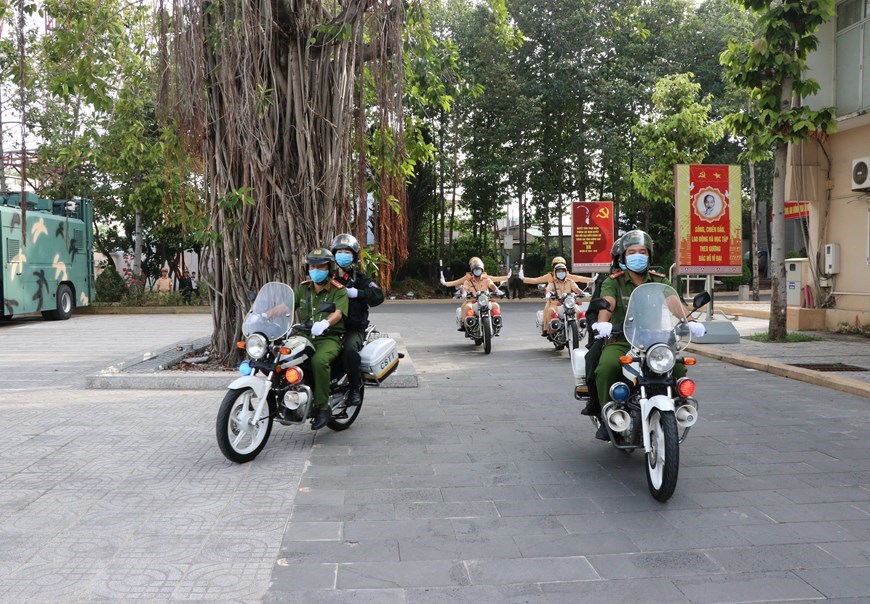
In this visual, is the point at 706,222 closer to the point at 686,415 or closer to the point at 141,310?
the point at 686,415

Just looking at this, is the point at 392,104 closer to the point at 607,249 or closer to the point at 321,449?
the point at 321,449

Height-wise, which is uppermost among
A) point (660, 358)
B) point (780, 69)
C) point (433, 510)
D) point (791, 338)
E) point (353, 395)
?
point (780, 69)

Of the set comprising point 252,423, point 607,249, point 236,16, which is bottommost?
point 252,423

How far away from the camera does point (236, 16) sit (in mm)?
8383

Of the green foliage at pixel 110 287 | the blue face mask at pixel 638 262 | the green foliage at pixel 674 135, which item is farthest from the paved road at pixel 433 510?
the green foliage at pixel 110 287

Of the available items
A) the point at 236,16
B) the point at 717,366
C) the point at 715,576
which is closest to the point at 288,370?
the point at 715,576

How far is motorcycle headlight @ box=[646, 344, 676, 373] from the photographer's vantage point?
15.3 ft

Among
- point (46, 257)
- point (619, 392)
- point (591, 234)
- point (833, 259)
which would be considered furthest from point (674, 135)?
point (619, 392)

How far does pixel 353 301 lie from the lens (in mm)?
6664

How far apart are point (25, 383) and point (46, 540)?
20.7ft

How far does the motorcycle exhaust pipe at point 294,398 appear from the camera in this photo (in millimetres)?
5664

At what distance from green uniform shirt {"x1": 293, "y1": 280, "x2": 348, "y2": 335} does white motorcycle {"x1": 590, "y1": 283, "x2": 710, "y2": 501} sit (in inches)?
92.9

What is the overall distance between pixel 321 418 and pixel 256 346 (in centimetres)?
81

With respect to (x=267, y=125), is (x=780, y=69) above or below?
above
